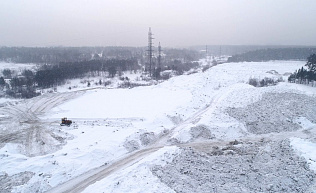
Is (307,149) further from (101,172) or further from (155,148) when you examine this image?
(101,172)

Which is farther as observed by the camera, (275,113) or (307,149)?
(275,113)

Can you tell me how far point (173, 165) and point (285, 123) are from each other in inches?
550

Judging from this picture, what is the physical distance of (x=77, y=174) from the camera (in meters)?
13.8

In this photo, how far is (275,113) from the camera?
23.4 m

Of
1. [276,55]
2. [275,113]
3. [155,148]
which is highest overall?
[276,55]

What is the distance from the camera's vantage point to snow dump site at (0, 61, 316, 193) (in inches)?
485

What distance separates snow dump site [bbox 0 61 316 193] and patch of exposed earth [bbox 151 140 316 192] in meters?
0.05

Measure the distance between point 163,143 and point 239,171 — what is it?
676 cm

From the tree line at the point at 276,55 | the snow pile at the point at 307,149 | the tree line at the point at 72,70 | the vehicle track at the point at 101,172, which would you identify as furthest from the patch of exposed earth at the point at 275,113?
the tree line at the point at 276,55

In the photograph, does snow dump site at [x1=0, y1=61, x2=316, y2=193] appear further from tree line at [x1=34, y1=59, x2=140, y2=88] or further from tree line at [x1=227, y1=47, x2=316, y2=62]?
tree line at [x1=227, y1=47, x2=316, y2=62]

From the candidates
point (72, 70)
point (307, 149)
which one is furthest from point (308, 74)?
point (72, 70)

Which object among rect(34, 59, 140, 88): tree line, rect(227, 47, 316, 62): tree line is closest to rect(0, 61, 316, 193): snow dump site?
rect(34, 59, 140, 88): tree line

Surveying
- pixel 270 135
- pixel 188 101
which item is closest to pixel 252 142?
pixel 270 135

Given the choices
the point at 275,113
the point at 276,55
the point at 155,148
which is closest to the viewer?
the point at 155,148
